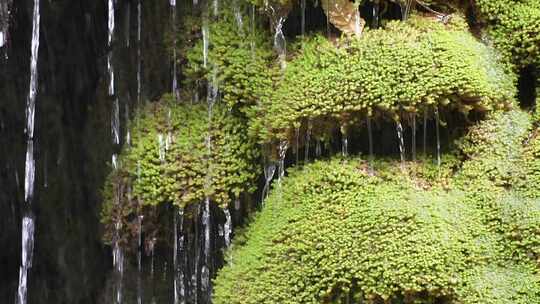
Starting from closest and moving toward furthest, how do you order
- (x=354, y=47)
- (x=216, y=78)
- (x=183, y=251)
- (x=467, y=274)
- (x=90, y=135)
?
1. (x=467, y=274)
2. (x=354, y=47)
3. (x=216, y=78)
4. (x=183, y=251)
5. (x=90, y=135)

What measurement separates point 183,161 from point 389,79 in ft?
3.27

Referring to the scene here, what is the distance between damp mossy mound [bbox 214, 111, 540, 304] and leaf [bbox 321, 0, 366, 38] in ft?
1.86

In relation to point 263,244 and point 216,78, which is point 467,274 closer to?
point 263,244

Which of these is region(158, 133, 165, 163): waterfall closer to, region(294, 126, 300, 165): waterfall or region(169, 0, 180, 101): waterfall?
region(169, 0, 180, 101): waterfall

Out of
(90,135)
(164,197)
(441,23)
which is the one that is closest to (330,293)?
(164,197)

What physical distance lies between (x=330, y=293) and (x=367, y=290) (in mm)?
166

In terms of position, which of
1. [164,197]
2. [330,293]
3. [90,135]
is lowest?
[330,293]

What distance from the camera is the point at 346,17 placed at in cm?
347

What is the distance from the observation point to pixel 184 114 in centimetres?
379

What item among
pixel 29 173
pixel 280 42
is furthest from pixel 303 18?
pixel 29 173

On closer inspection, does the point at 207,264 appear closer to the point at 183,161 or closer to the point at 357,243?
the point at 183,161

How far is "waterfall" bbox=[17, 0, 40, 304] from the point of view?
427cm

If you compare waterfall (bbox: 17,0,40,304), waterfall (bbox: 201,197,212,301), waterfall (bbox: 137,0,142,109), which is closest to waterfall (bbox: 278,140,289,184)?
waterfall (bbox: 201,197,212,301)

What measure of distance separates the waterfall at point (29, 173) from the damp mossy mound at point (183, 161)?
82 cm
